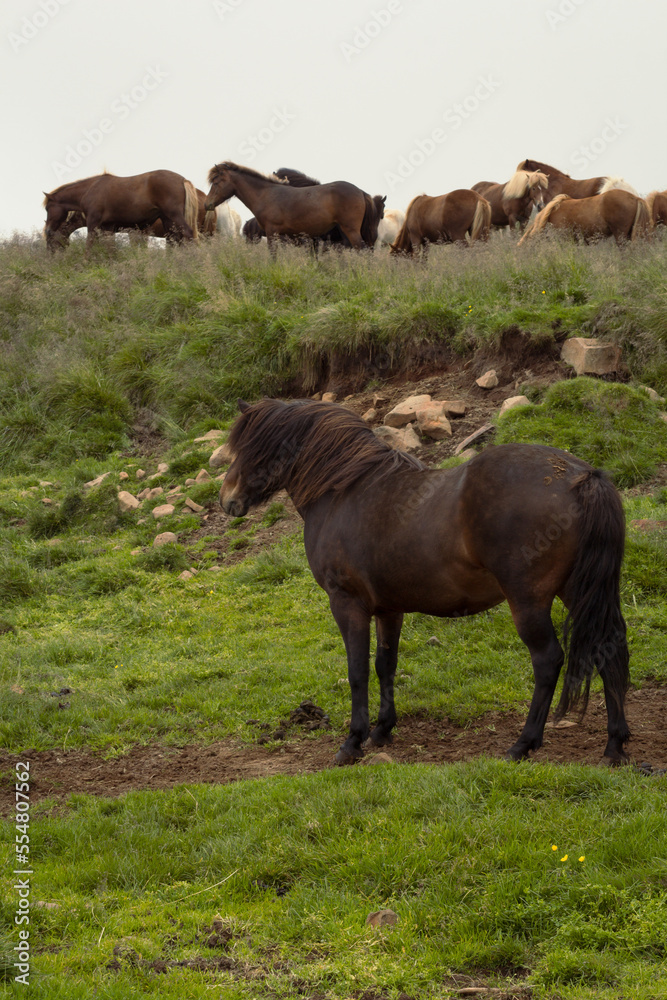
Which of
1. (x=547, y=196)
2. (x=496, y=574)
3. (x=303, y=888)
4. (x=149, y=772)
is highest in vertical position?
(x=547, y=196)

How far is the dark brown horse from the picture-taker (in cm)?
451

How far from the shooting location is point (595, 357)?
10.0 m

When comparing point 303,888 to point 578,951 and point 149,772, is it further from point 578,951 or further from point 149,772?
point 149,772

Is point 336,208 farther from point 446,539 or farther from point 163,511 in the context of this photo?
point 446,539

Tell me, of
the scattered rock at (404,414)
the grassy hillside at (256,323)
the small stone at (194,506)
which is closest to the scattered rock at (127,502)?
the small stone at (194,506)

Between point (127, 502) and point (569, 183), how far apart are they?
40.3ft

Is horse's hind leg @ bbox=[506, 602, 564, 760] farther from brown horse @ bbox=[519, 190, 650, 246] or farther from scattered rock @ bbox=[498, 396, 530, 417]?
brown horse @ bbox=[519, 190, 650, 246]

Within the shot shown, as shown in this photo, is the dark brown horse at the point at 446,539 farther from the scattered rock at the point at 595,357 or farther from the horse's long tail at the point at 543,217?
the horse's long tail at the point at 543,217

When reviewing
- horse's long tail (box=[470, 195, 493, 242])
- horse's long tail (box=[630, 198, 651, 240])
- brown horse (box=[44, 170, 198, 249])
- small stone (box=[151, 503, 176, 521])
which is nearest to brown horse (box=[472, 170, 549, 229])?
horse's long tail (box=[470, 195, 493, 242])

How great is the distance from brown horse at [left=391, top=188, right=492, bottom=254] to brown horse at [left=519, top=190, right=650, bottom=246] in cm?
185

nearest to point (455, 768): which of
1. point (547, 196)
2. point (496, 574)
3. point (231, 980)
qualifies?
point (496, 574)

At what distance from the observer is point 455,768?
4512 mm

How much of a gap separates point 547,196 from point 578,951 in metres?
17.1

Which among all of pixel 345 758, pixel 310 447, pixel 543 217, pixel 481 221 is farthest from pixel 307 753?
pixel 481 221
